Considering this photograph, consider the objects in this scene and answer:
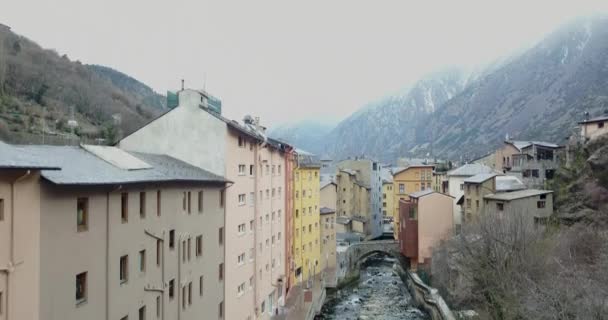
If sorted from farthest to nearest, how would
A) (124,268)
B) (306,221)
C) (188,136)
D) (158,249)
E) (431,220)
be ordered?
(431,220) < (306,221) < (188,136) < (158,249) < (124,268)

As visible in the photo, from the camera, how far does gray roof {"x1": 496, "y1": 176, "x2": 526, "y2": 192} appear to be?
184 ft

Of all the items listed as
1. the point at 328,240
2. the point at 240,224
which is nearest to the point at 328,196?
the point at 328,240

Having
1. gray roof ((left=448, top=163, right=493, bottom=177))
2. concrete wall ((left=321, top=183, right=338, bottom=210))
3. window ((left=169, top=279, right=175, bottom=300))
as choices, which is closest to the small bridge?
concrete wall ((left=321, top=183, right=338, bottom=210))

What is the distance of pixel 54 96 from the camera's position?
7931cm

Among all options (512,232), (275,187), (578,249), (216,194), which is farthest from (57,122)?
(578,249)

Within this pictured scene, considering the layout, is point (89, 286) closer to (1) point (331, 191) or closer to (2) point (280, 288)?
(2) point (280, 288)

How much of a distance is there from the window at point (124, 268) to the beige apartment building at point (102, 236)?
0.03 metres

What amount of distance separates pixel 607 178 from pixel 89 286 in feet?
131

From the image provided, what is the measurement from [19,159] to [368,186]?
284 ft

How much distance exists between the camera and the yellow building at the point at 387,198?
126 metres

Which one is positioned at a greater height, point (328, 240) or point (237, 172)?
point (237, 172)

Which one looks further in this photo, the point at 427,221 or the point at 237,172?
the point at 427,221

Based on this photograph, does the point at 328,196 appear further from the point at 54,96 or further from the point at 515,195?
the point at 54,96

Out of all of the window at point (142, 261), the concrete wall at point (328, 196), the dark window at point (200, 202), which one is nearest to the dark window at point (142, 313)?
the window at point (142, 261)
